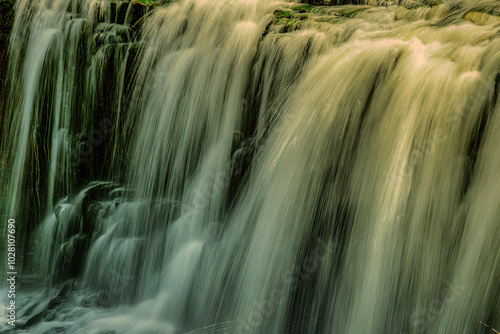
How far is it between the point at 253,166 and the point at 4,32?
405 cm

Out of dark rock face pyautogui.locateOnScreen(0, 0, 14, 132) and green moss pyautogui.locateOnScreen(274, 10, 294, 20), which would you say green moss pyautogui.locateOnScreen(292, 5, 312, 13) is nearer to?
green moss pyautogui.locateOnScreen(274, 10, 294, 20)

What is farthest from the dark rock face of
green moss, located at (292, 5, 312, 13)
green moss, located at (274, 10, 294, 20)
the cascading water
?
green moss, located at (292, 5, 312, 13)

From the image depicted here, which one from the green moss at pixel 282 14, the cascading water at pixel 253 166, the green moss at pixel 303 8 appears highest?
the green moss at pixel 303 8

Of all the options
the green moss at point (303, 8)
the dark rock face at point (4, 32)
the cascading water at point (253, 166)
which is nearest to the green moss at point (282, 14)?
the cascading water at point (253, 166)

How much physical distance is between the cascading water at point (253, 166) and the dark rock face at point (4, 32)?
116 millimetres

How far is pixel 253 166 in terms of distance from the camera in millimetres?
4656

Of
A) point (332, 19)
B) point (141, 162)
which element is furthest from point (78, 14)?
point (332, 19)

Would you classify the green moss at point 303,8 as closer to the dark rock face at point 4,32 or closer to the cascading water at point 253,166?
the cascading water at point 253,166

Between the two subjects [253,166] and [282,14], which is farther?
[282,14]

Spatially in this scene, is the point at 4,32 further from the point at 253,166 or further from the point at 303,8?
the point at 253,166

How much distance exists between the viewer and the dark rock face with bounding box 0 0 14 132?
20.6ft

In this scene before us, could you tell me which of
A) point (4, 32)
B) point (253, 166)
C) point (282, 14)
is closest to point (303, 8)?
point (282, 14)

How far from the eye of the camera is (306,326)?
13.2 feet

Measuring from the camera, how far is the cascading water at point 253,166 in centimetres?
361
